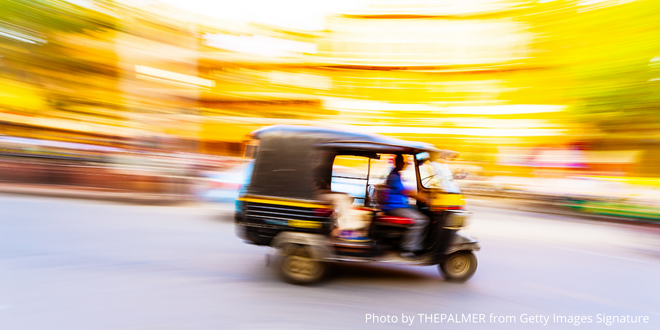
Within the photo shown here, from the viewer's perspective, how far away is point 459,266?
4492 mm

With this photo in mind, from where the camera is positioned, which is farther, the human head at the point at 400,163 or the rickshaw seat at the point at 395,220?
the human head at the point at 400,163

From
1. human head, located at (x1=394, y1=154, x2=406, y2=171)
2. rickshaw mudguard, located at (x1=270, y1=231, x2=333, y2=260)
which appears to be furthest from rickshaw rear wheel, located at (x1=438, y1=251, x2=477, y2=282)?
rickshaw mudguard, located at (x1=270, y1=231, x2=333, y2=260)

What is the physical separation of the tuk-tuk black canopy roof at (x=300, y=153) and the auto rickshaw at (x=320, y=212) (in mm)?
11

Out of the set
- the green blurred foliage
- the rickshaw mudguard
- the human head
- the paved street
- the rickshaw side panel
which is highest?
the green blurred foliage

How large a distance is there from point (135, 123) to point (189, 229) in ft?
22.8

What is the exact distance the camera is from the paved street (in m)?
3.40

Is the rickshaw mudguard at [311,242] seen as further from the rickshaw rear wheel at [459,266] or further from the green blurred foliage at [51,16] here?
the green blurred foliage at [51,16]

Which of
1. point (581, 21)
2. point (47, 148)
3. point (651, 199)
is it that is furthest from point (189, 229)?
point (581, 21)

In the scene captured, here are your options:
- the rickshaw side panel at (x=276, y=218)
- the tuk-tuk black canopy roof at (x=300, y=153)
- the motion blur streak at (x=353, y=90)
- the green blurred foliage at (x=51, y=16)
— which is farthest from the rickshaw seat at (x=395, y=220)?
the green blurred foliage at (x=51, y=16)

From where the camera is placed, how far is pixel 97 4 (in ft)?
47.4

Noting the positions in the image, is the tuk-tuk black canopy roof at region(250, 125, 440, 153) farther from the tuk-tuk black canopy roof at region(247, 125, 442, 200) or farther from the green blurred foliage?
the green blurred foliage

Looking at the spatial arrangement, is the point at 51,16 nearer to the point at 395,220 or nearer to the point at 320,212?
→ the point at 320,212

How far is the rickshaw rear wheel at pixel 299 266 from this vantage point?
4.19 meters

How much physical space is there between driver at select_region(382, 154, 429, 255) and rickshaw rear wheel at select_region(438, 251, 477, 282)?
40 centimetres
